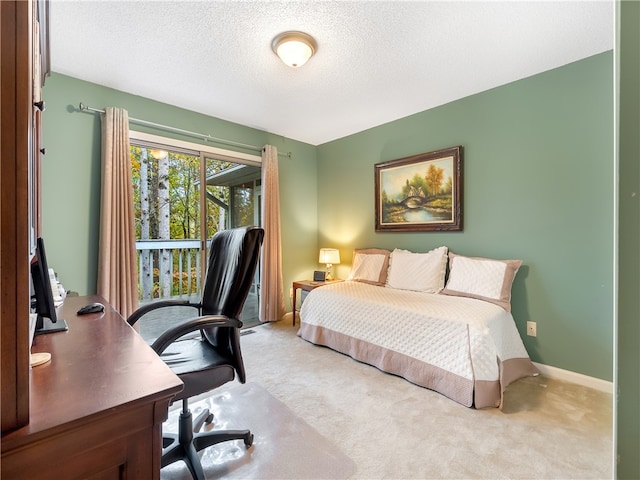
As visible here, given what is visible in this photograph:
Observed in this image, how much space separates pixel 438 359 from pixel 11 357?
87.1 inches

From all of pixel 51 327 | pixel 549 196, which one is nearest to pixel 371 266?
pixel 549 196

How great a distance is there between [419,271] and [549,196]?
1.24m

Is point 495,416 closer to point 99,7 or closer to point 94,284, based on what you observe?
point 94,284

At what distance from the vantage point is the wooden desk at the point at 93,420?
555 mm

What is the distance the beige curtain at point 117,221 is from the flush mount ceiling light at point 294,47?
160 centimetres

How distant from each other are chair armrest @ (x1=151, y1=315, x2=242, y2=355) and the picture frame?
2.50m

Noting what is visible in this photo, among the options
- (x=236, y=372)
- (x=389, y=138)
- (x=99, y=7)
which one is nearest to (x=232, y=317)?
(x=236, y=372)

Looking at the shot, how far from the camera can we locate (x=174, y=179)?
333 cm

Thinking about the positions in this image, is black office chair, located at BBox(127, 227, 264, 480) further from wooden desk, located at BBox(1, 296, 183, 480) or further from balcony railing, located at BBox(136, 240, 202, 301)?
balcony railing, located at BBox(136, 240, 202, 301)

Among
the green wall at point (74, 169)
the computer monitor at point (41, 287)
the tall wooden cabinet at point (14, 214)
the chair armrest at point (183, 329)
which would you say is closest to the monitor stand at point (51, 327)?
the computer monitor at point (41, 287)

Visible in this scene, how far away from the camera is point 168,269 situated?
3627 millimetres

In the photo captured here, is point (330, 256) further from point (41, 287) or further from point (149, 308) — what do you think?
point (41, 287)

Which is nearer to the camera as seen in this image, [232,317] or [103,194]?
[232,317]

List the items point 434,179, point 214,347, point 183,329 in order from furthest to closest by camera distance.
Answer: point 434,179 → point 214,347 → point 183,329
